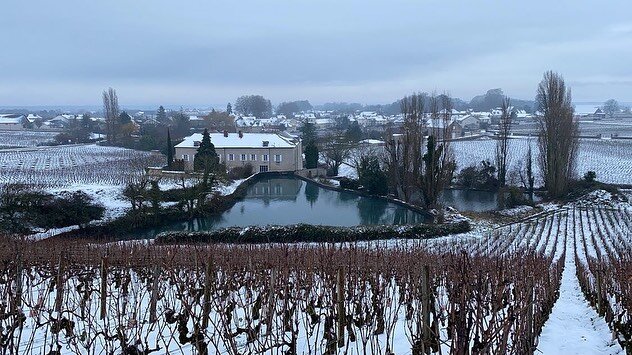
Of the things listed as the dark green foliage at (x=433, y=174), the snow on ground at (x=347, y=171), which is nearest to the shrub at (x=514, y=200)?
the dark green foliage at (x=433, y=174)

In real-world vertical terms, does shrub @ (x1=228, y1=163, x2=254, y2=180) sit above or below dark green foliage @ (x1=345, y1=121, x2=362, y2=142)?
below

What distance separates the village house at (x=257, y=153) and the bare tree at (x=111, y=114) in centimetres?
2057

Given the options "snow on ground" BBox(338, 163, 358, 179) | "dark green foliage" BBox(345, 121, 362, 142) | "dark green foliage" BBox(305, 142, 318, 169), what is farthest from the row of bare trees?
"dark green foliage" BBox(345, 121, 362, 142)

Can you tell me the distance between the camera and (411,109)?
92.5 feet

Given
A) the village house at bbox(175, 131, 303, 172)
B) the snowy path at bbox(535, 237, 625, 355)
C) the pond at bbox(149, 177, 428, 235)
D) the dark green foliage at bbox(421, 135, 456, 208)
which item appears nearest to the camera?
the snowy path at bbox(535, 237, 625, 355)

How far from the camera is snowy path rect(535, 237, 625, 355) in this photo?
619 centimetres

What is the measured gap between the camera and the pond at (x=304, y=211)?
77.3ft

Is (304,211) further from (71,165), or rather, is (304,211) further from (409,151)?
(71,165)

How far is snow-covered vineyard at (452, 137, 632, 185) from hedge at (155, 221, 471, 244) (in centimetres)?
1755

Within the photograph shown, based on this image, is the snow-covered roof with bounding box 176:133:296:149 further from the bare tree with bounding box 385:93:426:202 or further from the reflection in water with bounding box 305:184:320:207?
the bare tree with bounding box 385:93:426:202

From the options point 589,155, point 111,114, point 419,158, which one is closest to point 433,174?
point 419,158

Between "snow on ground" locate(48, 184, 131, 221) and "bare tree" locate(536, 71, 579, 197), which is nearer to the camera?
"snow on ground" locate(48, 184, 131, 221)

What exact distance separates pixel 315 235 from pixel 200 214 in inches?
314

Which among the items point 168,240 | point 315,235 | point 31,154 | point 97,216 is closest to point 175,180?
point 97,216
